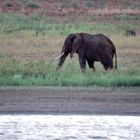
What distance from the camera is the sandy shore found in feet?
50.9

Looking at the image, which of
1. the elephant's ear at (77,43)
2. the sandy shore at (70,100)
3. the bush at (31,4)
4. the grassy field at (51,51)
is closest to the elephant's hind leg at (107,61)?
the grassy field at (51,51)

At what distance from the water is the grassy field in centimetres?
307

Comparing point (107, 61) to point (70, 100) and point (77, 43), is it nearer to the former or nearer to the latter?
point (77, 43)

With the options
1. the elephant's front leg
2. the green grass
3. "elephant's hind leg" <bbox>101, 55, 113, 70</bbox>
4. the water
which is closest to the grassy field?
the green grass

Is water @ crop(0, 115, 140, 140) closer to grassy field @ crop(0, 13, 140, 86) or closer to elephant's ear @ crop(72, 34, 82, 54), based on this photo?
grassy field @ crop(0, 13, 140, 86)

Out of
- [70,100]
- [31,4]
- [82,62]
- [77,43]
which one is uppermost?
[31,4]

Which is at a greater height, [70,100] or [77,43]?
[77,43]

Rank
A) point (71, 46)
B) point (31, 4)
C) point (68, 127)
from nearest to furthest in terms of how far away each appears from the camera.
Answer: point (68, 127)
point (71, 46)
point (31, 4)

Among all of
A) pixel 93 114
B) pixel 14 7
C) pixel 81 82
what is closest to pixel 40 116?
pixel 93 114

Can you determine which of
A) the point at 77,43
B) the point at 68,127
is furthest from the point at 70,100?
the point at 77,43

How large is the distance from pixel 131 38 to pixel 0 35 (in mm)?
5339

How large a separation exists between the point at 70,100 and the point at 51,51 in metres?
11.5

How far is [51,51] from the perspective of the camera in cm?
2778

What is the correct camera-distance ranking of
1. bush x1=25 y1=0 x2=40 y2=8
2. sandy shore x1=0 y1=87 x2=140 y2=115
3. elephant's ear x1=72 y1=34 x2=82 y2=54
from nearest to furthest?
sandy shore x1=0 y1=87 x2=140 y2=115 → elephant's ear x1=72 y1=34 x2=82 y2=54 → bush x1=25 y1=0 x2=40 y2=8
